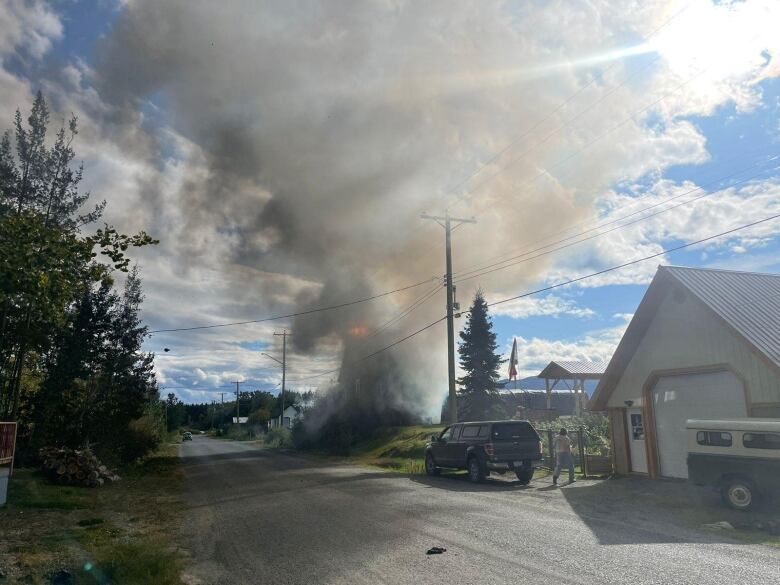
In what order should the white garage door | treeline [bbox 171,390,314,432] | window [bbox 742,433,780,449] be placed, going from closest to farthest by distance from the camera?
window [bbox 742,433,780,449]
the white garage door
treeline [bbox 171,390,314,432]

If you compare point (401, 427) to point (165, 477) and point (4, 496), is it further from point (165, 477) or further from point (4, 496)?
point (4, 496)

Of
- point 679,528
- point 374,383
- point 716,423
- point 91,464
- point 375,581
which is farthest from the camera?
point 374,383

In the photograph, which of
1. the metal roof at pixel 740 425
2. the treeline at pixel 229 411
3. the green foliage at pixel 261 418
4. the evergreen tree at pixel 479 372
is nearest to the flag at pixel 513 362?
the evergreen tree at pixel 479 372

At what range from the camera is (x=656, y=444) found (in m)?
16.6

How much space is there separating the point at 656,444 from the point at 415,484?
724 centimetres

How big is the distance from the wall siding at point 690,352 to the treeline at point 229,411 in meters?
34.7

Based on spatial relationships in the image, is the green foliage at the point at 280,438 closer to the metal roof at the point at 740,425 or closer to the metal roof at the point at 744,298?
the metal roof at the point at 744,298

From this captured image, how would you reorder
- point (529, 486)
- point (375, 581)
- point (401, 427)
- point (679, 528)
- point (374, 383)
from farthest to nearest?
1. point (374, 383)
2. point (401, 427)
3. point (529, 486)
4. point (679, 528)
5. point (375, 581)

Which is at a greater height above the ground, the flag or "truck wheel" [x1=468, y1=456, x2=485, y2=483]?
the flag

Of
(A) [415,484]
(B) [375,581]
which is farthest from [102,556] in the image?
(A) [415,484]

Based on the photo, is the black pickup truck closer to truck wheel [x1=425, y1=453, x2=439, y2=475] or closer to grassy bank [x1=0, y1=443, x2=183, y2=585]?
truck wheel [x1=425, y1=453, x2=439, y2=475]

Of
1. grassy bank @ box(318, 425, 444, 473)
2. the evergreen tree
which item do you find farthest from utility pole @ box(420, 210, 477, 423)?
the evergreen tree

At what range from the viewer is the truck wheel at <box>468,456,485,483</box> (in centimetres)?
1722

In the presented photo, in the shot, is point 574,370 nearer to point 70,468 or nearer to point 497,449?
point 497,449
